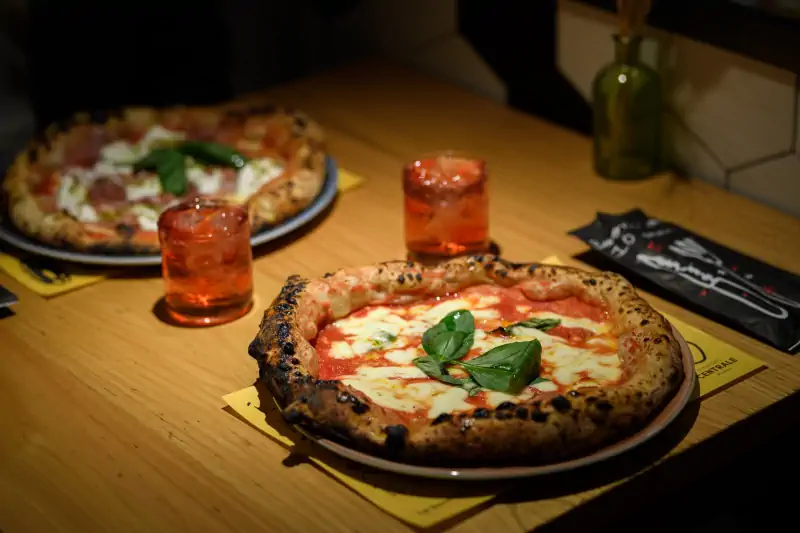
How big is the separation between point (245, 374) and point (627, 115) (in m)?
0.83

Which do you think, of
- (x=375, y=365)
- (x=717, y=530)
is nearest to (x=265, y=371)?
(x=375, y=365)

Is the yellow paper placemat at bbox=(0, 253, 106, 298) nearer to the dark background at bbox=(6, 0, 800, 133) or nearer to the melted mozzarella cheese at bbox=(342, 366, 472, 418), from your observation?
the melted mozzarella cheese at bbox=(342, 366, 472, 418)

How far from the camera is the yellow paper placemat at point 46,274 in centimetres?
171

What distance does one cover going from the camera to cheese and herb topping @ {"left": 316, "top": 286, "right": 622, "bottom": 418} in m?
1.29

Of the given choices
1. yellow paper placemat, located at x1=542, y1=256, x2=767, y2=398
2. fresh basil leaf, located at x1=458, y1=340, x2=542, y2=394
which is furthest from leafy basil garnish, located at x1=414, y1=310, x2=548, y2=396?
yellow paper placemat, located at x1=542, y1=256, x2=767, y2=398

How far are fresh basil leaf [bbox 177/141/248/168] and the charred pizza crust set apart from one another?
548 mm

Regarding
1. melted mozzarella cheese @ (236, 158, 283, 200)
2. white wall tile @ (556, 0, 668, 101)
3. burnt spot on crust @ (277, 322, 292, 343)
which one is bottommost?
melted mozzarella cheese @ (236, 158, 283, 200)

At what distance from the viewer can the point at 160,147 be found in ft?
6.78

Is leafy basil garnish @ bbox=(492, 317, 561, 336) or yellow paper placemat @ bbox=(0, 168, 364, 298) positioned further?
yellow paper placemat @ bbox=(0, 168, 364, 298)

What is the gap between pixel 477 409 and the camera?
121 cm

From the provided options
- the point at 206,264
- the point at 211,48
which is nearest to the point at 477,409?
the point at 206,264

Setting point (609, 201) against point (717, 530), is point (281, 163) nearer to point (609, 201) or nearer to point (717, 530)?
point (609, 201)

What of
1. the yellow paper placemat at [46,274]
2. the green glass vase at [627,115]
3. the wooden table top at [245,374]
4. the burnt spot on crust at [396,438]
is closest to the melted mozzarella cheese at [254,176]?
the wooden table top at [245,374]

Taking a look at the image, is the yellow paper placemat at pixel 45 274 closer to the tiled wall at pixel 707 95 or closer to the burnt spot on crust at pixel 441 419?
the burnt spot on crust at pixel 441 419
